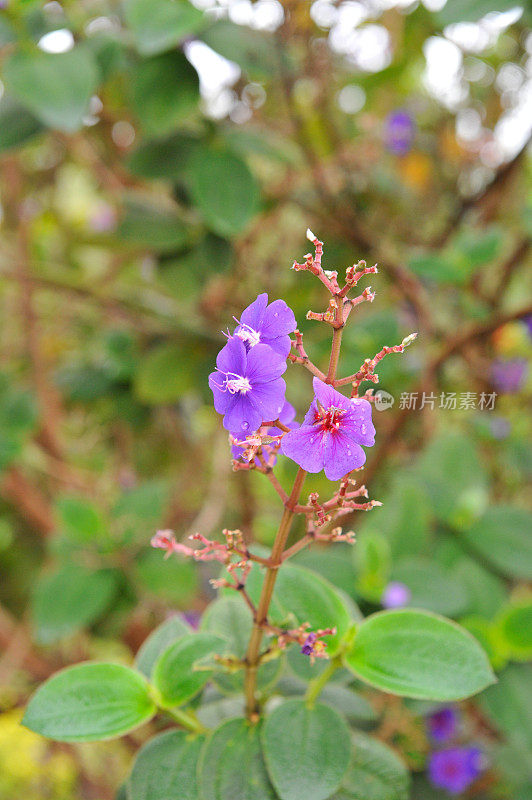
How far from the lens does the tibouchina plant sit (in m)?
0.40

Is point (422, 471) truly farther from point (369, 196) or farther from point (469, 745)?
point (369, 196)

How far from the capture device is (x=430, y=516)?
910mm

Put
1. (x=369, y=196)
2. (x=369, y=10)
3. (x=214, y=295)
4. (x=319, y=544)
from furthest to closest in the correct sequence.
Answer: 1. (x=369, y=196)
2. (x=214, y=295)
3. (x=369, y=10)
4. (x=319, y=544)

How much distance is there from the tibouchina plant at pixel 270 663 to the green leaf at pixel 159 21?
473 millimetres

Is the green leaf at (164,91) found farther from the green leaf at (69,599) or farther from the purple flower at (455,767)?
the purple flower at (455,767)

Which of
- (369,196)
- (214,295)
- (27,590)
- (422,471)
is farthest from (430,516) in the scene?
(27,590)

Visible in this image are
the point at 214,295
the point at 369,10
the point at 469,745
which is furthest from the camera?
the point at 214,295

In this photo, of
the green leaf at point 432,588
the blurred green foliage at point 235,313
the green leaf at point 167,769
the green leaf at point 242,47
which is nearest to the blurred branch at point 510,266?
the blurred green foliage at point 235,313

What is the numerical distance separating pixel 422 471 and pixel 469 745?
43cm

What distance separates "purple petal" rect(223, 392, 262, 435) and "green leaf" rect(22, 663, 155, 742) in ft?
0.78

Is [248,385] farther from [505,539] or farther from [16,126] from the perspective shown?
[16,126]

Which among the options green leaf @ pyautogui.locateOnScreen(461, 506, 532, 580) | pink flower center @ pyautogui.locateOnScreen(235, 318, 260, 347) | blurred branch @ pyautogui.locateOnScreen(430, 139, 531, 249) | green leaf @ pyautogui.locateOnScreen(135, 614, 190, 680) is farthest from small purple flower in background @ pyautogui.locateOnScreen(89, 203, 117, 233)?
pink flower center @ pyautogui.locateOnScreen(235, 318, 260, 347)

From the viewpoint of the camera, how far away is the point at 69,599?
97 cm

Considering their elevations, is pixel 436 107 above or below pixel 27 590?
above
